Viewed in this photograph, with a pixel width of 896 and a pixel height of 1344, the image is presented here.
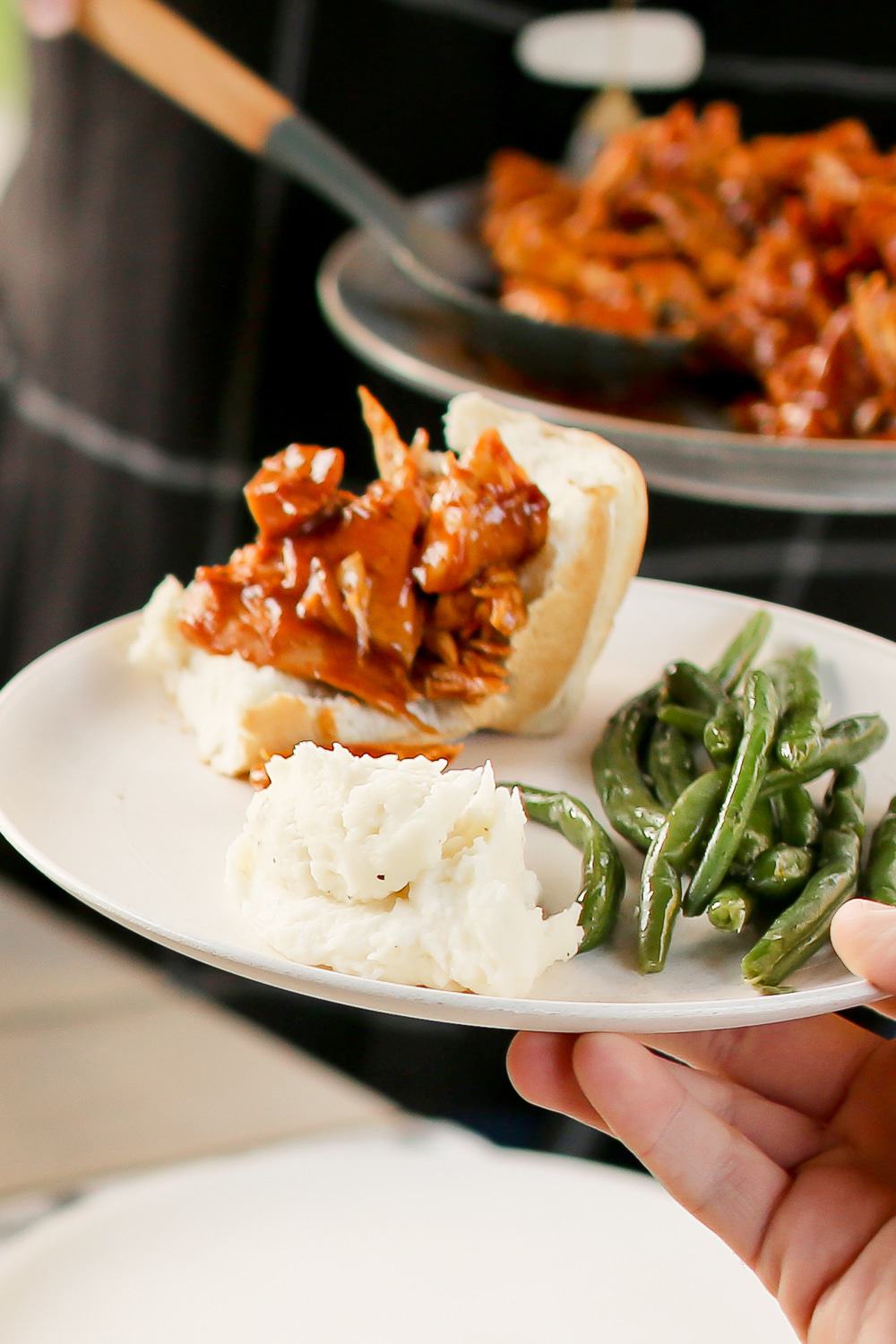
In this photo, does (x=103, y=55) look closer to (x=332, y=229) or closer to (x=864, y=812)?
(x=332, y=229)

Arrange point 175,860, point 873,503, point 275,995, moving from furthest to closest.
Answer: point 275,995 → point 873,503 → point 175,860

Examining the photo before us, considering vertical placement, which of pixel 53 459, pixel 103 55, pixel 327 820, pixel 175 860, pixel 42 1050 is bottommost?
pixel 42 1050

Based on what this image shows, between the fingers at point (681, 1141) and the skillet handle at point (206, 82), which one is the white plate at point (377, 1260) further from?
the skillet handle at point (206, 82)

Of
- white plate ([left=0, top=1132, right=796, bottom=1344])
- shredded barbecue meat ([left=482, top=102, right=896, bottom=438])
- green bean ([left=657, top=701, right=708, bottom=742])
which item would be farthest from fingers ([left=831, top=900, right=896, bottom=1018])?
shredded barbecue meat ([left=482, top=102, right=896, bottom=438])

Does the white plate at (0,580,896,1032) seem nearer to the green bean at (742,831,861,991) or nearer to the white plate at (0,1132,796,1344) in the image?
the green bean at (742,831,861,991)

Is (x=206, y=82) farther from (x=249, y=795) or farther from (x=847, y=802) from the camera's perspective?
(x=847, y=802)

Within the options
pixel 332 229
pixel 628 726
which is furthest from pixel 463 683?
pixel 332 229

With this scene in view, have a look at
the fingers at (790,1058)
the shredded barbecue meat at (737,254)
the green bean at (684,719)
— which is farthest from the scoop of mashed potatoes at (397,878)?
the shredded barbecue meat at (737,254)
